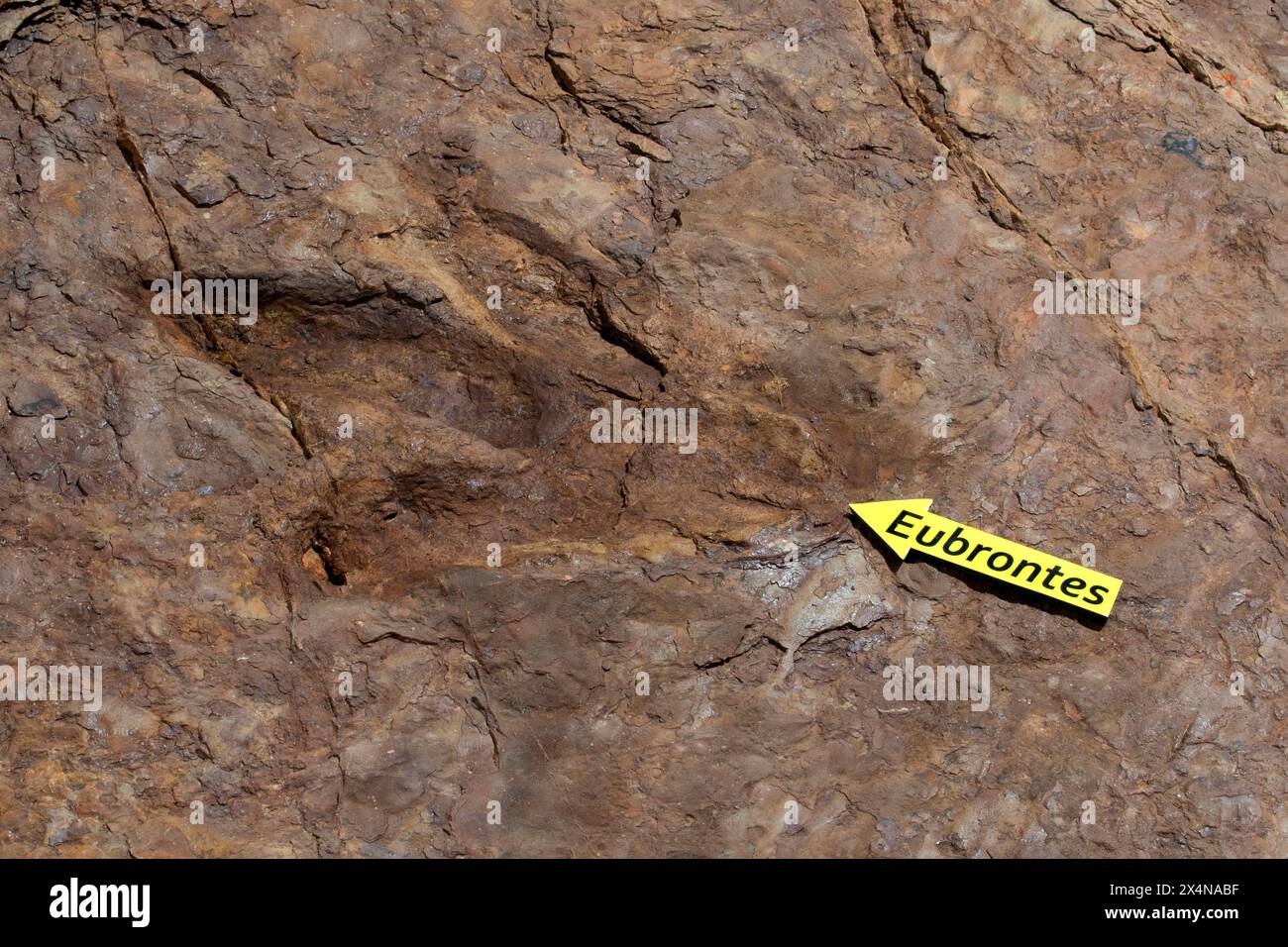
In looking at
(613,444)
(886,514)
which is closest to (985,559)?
Result: (886,514)

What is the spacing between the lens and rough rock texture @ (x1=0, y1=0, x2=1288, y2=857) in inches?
181

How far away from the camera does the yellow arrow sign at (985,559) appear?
16.1 feet

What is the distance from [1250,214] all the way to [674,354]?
2675 mm

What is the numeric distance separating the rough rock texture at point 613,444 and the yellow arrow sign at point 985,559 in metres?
0.08

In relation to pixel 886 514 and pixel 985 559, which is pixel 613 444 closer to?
pixel 886 514

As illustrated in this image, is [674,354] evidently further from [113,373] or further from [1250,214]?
[1250,214]

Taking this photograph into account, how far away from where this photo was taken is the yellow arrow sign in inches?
194

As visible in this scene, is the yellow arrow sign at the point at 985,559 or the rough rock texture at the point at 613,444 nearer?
the rough rock texture at the point at 613,444

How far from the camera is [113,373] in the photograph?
4.75 metres

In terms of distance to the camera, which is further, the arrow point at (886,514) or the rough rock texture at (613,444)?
the arrow point at (886,514)

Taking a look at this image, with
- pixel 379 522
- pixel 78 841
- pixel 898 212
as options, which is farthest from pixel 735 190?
pixel 78 841

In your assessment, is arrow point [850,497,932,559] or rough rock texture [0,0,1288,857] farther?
arrow point [850,497,932,559]

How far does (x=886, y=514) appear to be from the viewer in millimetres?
4918

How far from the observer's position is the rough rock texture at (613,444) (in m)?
4.59
